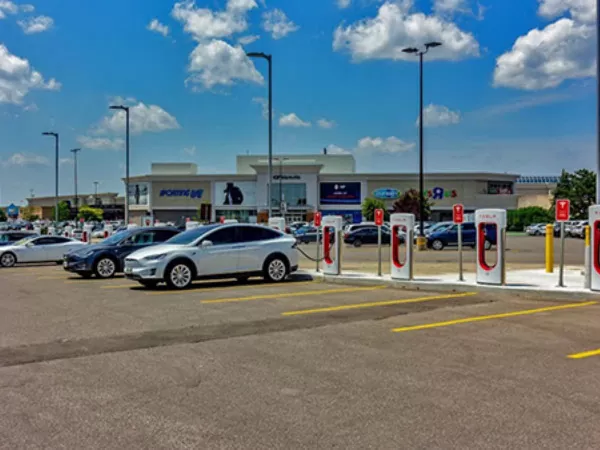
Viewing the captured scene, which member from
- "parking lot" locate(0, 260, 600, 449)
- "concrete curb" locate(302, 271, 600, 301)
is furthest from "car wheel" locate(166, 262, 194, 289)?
"concrete curb" locate(302, 271, 600, 301)

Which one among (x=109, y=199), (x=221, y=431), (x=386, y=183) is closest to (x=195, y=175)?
(x=386, y=183)

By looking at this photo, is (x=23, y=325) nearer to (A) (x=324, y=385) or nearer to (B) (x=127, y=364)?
(B) (x=127, y=364)

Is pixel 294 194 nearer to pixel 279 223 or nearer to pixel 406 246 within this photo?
pixel 279 223

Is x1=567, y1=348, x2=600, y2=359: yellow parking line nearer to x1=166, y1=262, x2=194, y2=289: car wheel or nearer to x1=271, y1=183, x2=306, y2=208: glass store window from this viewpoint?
x1=166, y1=262, x2=194, y2=289: car wheel

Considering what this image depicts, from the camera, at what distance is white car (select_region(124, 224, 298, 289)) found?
48.6ft

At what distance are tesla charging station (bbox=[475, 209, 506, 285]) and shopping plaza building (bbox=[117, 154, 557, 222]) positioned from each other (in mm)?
84926

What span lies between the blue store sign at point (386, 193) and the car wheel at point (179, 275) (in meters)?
88.3

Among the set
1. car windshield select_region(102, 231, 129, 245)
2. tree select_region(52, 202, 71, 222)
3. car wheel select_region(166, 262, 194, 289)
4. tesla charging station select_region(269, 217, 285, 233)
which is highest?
tree select_region(52, 202, 71, 222)

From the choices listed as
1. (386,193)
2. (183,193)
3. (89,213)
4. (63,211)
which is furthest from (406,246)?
(63,211)

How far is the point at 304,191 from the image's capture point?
103 metres

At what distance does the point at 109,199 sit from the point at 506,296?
15797 cm

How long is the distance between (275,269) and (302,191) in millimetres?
86879

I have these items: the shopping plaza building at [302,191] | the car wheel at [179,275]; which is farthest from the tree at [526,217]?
the car wheel at [179,275]

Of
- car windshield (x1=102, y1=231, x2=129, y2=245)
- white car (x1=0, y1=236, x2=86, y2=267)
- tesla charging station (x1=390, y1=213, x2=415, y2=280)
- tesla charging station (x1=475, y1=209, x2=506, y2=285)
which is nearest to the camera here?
tesla charging station (x1=475, y1=209, x2=506, y2=285)
